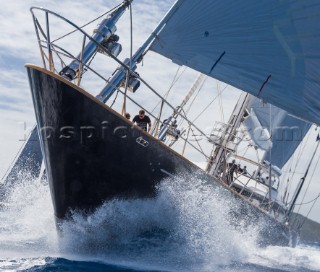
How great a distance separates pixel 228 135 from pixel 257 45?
5582 mm

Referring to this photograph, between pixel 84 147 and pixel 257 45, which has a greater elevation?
pixel 257 45

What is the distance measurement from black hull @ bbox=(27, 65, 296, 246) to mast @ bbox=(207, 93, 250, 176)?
13.2 feet

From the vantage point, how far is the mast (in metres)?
11.7

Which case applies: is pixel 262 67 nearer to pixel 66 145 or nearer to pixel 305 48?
pixel 305 48

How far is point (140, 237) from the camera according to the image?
7734mm

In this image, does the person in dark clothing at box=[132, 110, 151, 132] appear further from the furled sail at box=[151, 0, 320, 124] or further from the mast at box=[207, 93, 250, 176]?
the mast at box=[207, 93, 250, 176]

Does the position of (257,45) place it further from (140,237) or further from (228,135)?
(228,135)

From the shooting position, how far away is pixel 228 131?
43.8ft

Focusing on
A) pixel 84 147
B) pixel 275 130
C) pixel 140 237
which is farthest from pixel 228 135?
pixel 84 147

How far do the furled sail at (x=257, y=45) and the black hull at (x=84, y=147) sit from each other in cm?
175

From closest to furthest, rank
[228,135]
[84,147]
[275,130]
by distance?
[84,147] < [228,135] < [275,130]

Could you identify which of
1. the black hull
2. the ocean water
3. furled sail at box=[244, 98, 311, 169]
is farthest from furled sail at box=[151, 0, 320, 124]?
furled sail at box=[244, 98, 311, 169]

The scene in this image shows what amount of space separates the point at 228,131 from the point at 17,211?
21.8 ft

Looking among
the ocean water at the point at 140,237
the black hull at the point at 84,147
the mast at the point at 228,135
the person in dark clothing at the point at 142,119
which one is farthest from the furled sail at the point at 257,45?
the mast at the point at 228,135
